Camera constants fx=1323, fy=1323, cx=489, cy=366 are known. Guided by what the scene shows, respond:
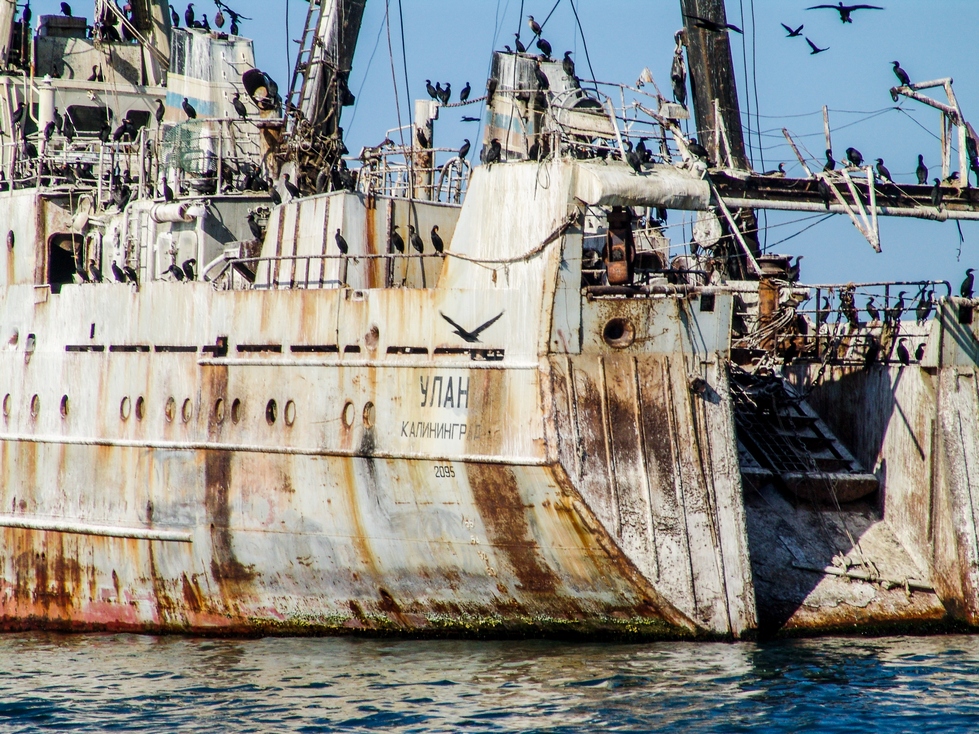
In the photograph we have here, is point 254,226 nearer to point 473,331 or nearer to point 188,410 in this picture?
point 188,410

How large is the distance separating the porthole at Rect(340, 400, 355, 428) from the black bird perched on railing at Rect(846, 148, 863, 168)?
9.07 metres

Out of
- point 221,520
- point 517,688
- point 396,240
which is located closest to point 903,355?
point 396,240

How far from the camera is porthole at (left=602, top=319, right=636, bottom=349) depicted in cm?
1539

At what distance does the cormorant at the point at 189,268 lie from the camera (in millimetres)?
20797

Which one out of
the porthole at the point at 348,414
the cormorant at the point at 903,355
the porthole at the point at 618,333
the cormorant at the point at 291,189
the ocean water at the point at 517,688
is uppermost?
Result: the cormorant at the point at 291,189

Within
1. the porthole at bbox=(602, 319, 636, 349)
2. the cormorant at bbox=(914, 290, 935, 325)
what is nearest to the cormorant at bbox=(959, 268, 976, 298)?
the cormorant at bbox=(914, 290, 935, 325)

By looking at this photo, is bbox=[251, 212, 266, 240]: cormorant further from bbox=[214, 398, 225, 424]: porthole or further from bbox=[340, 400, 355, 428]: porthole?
bbox=[340, 400, 355, 428]: porthole

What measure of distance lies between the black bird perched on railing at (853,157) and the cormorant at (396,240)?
7161mm

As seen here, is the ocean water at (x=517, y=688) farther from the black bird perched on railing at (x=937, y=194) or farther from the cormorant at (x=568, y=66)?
the cormorant at (x=568, y=66)

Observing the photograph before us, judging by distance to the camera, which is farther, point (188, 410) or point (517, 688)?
point (188, 410)

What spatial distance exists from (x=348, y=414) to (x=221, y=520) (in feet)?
9.93

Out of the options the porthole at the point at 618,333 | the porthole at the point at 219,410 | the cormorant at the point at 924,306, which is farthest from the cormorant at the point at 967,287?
the porthole at the point at 219,410

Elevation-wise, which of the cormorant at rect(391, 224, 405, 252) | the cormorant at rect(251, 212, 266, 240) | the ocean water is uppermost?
the cormorant at rect(251, 212, 266, 240)

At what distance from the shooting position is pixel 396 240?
19.2m
